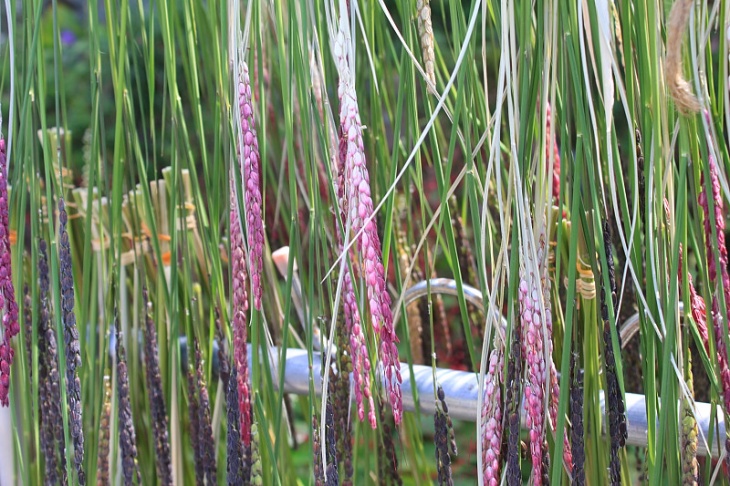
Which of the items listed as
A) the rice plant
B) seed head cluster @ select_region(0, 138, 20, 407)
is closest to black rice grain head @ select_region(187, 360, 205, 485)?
the rice plant

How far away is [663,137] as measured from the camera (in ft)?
1.64

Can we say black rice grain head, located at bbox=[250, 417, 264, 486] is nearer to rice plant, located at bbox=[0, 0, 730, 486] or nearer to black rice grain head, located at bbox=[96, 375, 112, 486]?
rice plant, located at bbox=[0, 0, 730, 486]

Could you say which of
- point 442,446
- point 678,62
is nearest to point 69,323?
point 442,446

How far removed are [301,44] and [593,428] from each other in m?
0.34

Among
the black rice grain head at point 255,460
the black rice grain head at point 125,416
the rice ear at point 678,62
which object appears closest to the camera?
the rice ear at point 678,62

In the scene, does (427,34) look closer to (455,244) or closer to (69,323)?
(455,244)

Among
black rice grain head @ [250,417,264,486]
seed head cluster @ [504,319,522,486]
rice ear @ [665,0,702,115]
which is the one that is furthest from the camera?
black rice grain head @ [250,417,264,486]

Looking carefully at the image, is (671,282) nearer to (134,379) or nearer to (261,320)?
(261,320)

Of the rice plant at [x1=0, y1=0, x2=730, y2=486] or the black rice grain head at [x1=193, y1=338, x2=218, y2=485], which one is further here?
the black rice grain head at [x1=193, y1=338, x2=218, y2=485]

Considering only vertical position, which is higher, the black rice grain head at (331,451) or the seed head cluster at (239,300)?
the seed head cluster at (239,300)

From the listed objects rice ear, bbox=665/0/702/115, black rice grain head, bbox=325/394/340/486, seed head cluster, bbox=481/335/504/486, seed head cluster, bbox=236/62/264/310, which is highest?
rice ear, bbox=665/0/702/115

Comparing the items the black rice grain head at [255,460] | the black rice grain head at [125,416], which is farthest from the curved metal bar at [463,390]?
the black rice grain head at [125,416]

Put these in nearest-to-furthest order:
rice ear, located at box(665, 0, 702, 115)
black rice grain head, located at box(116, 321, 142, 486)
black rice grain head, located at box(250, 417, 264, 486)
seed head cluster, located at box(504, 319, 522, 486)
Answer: rice ear, located at box(665, 0, 702, 115), seed head cluster, located at box(504, 319, 522, 486), black rice grain head, located at box(250, 417, 264, 486), black rice grain head, located at box(116, 321, 142, 486)

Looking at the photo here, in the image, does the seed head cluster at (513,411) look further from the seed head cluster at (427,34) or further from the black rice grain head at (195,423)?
the black rice grain head at (195,423)
